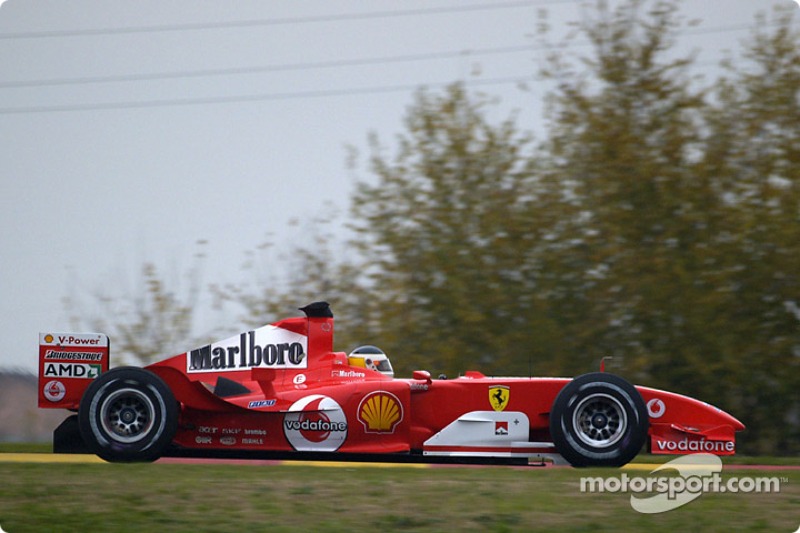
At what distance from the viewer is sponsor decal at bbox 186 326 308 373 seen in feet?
32.3

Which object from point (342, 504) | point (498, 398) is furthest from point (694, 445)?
point (342, 504)

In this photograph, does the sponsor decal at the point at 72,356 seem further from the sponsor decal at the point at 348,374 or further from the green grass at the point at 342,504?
the sponsor decal at the point at 348,374

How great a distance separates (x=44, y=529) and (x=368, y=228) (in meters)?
11.6

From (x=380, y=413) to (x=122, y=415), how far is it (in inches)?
93.8

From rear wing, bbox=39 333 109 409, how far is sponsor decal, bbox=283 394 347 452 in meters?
1.89

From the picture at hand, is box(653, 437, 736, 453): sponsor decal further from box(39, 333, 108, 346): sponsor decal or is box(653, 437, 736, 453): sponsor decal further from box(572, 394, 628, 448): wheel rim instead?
box(39, 333, 108, 346): sponsor decal

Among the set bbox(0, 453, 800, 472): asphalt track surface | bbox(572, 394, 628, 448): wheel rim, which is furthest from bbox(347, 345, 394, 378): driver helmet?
bbox(572, 394, 628, 448): wheel rim

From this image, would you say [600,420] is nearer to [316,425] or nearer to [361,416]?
[361,416]

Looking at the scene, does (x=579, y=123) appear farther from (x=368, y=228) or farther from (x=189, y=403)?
(x=189, y=403)

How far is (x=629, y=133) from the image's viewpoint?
1698cm

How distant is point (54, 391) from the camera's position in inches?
376

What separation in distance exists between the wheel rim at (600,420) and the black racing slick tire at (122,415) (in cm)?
373

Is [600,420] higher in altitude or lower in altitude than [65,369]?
lower

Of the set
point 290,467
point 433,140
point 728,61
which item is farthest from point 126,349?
point 728,61
